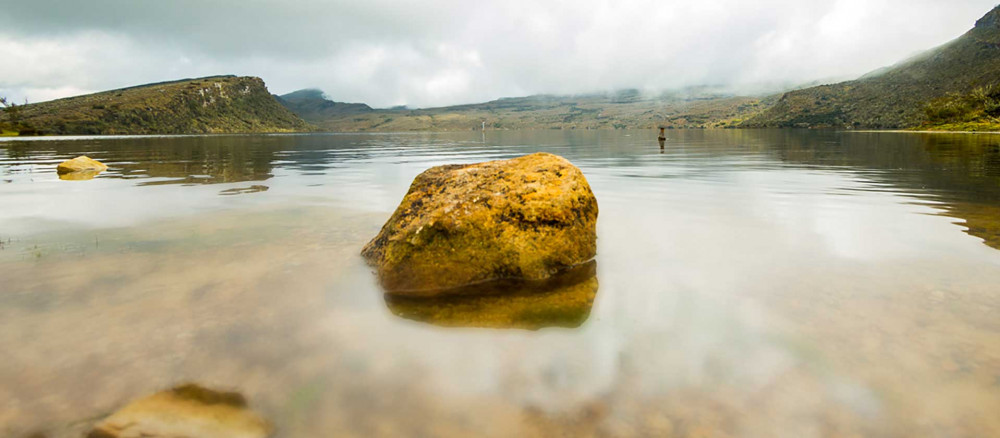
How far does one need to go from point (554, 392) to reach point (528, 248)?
3.51 metres

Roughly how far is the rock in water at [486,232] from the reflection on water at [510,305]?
1.12 feet

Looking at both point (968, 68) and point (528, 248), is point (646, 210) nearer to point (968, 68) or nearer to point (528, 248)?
point (528, 248)

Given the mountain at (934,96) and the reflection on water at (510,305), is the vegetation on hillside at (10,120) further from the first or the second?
the mountain at (934,96)

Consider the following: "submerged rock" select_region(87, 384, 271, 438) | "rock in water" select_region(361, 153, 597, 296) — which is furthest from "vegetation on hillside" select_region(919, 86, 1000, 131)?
"submerged rock" select_region(87, 384, 271, 438)

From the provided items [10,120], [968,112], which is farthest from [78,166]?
[10,120]

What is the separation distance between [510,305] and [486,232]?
1.54m

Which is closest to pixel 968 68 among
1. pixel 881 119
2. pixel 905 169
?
pixel 881 119

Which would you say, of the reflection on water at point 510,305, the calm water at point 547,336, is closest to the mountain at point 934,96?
the calm water at point 547,336

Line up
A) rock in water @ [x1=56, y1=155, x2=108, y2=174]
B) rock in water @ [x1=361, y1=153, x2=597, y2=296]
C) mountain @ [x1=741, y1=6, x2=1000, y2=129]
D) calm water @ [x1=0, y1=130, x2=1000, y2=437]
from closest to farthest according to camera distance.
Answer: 1. calm water @ [x1=0, y1=130, x2=1000, y2=437]
2. rock in water @ [x1=361, y1=153, x2=597, y2=296]
3. rock in water @ [x1=56, y1=155, x2=108, y2=174]
4. mountain @ [x1=741, y1=6, x2=1000, y2=129]

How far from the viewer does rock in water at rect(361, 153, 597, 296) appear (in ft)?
23.7

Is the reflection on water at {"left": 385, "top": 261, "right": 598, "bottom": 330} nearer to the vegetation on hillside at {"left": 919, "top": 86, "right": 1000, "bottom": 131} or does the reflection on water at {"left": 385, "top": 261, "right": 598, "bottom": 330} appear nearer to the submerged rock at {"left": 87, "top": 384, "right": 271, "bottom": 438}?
the submerged rock at {"left": 87, "top": 384, "right": 271, "bottom": 438}

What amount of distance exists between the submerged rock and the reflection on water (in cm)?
232

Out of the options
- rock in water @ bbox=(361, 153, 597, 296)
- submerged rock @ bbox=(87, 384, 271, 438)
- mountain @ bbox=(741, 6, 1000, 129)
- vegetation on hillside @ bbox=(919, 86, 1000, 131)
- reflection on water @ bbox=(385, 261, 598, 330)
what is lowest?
submerged rock @ bbox=(87, 384, 271, 438)

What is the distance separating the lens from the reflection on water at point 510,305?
5801 mm
